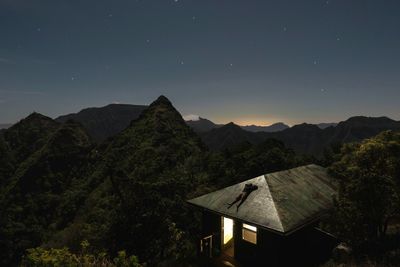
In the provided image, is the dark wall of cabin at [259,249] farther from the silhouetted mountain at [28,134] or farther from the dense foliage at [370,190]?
the silhouetted mountain at [28,134]

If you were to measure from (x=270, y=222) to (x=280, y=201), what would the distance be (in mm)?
2073

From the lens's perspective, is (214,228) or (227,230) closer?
(214,228)

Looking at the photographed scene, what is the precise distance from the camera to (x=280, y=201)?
49.9 feet

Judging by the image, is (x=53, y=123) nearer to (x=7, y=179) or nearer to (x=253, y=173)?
(x=7, y=179)

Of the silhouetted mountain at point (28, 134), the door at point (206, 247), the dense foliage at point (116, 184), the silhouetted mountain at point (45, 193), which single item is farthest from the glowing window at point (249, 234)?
the silhouetted mountain at point (28, 134)

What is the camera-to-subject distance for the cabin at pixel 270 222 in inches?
553

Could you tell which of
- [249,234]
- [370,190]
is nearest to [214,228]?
[249,234]

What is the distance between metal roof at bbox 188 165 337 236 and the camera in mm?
13930

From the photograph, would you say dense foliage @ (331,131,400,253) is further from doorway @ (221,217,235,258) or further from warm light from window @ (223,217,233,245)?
warm light from window @ (223,217,233,245)

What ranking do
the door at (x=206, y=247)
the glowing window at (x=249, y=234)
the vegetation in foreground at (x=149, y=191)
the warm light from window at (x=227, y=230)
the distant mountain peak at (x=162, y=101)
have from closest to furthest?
the vegetation in foreground at (x=149, y=191)
the glowing window at (x=249, y=234)
the door at (x=206, y=247)
the warm light from window at (x=227, y=230)
the distant mountain peak at (x=162, y=101)

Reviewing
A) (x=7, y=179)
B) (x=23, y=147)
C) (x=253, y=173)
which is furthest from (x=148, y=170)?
(x=23, y=147)

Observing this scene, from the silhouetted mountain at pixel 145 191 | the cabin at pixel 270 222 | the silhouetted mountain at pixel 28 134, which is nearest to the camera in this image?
the cabin at pixel 270 222

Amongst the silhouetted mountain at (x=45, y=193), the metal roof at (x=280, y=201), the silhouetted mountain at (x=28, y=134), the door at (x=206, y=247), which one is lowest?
the silhouetted mountain at (x=45, y=193)

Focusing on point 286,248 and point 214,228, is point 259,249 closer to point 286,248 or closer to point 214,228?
point 286,248
